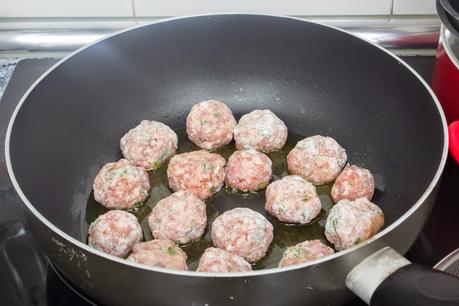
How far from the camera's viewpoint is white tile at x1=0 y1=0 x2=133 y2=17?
174 centimetres

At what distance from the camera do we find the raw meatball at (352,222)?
4.04ft

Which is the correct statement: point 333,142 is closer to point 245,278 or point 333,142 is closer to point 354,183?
point 354,183

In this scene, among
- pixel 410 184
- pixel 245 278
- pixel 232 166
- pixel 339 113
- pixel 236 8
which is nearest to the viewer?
pixel 245 278

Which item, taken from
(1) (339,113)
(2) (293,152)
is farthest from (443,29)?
(2) (293,152)

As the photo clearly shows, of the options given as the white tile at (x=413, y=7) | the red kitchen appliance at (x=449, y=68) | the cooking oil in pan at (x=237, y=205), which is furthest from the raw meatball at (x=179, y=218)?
the white tile at (x=413, y=7)

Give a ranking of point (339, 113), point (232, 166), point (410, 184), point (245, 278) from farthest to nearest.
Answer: point (339, 113) < point (232, 166) < point (410, 184) < point (245, 278)

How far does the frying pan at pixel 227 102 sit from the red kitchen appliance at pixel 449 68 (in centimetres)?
5

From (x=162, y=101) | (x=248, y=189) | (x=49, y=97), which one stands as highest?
(x=49, y=97)

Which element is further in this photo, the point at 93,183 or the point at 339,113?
the point at 339,113

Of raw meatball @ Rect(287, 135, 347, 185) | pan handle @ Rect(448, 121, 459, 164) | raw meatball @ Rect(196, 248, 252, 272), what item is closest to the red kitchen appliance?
pan handle @ Rect(448, 121, 459, 164)

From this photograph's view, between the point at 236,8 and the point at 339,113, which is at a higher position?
the point at 236,8

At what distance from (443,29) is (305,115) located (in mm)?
406

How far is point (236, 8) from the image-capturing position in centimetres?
174

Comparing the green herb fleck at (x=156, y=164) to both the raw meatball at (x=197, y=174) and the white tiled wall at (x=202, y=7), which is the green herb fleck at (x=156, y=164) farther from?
the white tiled wall at (x=202, y=7)
